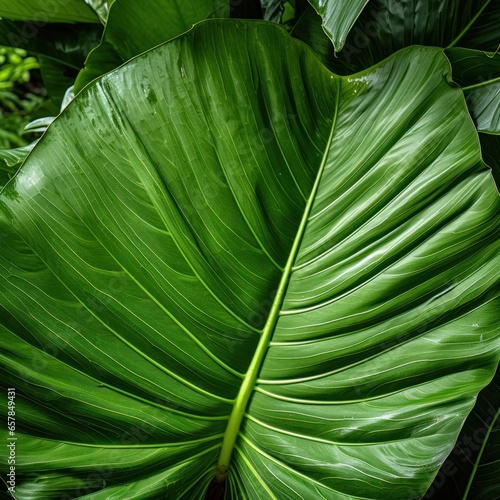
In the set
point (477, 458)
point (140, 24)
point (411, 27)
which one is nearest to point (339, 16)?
point (411, 27)

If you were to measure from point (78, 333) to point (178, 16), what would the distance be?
61 centimetres

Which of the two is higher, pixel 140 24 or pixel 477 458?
pixel 140 24

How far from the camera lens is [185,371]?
0.73m

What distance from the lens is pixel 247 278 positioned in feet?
2.39

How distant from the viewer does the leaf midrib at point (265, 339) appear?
738 mm

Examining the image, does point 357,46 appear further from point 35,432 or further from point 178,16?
point 35,432

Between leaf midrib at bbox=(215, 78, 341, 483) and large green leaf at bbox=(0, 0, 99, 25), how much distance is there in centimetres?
70

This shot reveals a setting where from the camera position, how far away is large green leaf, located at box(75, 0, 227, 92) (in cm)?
93

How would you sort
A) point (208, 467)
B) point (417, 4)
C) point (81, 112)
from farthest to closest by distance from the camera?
point (417, 4) < point (208, 467) < point (81, 112)

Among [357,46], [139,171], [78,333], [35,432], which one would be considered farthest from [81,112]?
[357,46]

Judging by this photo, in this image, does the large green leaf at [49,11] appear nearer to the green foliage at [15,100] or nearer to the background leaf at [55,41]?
the background leaf at [55,41]

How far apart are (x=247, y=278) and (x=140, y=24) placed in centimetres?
53

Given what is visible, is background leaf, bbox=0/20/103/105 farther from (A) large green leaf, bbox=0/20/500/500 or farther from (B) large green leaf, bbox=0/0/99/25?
(A) large green leaf, bbox=0/20/500/500

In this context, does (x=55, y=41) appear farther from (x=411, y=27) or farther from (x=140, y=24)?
(x=411, y=27)
